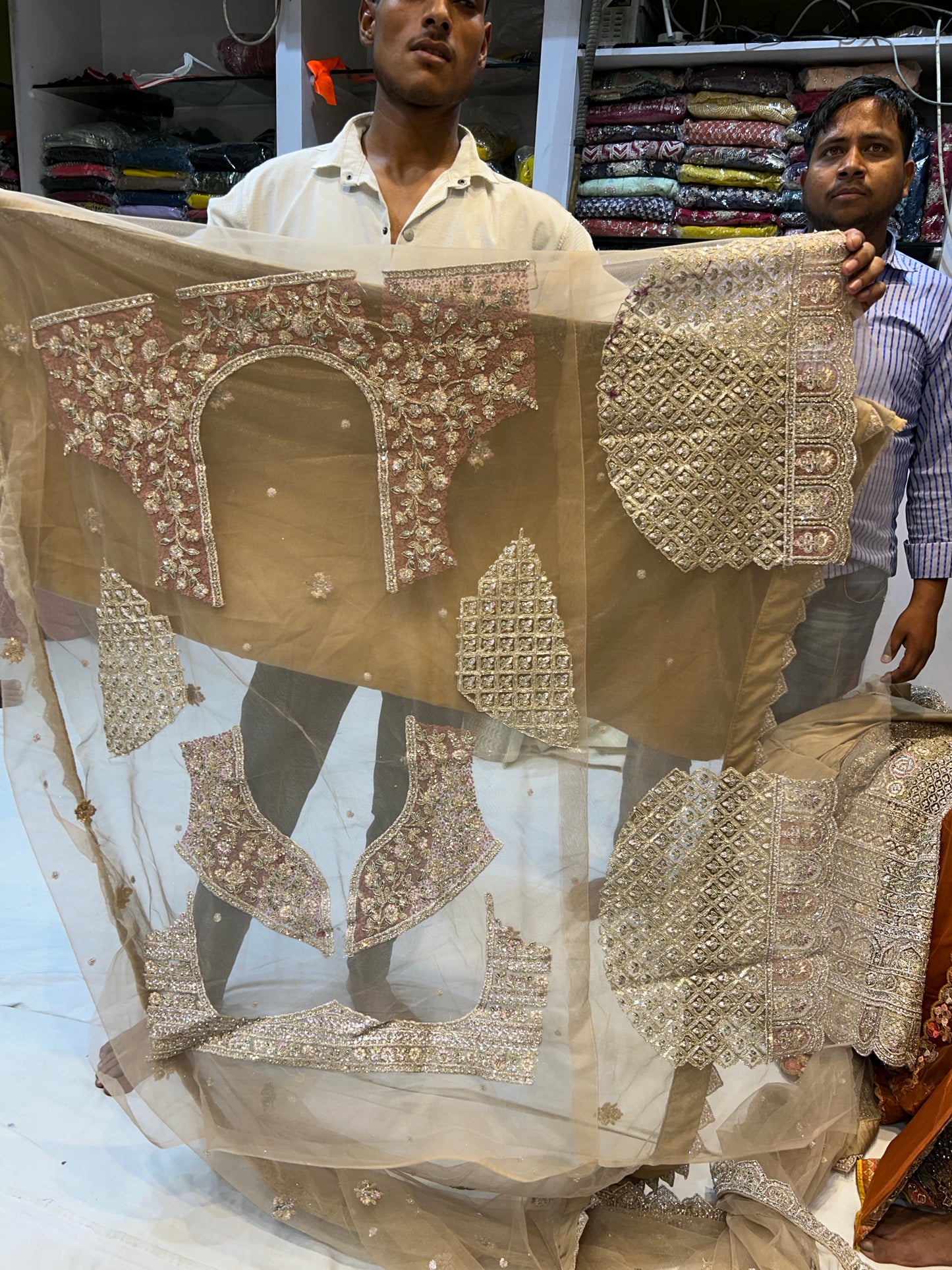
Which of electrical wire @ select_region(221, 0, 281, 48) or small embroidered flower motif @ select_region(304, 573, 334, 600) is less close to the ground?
electrical wire @ select_region(221, 0, 281, 48)

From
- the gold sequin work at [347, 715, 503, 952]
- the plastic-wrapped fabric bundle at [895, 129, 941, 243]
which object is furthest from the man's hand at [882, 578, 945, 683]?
the plastic-wrapped fabric bundle at [895, 129, 941, 243]

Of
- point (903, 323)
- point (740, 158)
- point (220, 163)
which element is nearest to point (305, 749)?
point (903, 323)

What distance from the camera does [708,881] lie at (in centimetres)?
116

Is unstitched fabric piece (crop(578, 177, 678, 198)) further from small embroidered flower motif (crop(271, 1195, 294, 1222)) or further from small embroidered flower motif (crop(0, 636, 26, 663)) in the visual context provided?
small embroidered flower motif (crop(271, 1195, 294, 1222))

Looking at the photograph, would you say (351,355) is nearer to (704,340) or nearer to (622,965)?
(704,340)

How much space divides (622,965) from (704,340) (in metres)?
0.75

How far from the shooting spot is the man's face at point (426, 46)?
4.35 feet

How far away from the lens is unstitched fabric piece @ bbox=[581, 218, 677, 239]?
2699mm

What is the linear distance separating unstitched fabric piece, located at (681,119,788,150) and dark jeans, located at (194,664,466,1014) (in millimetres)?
2133

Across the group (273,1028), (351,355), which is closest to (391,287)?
(351,355)

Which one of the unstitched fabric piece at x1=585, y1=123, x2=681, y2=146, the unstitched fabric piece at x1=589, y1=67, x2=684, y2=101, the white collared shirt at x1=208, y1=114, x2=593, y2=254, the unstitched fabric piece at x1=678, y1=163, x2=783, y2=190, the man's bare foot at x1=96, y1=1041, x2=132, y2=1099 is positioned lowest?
the man's bare foot at x1=96, y1=1041, x2=132, y2=1099

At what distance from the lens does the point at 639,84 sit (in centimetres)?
261

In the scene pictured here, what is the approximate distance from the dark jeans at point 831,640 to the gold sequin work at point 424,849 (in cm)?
40

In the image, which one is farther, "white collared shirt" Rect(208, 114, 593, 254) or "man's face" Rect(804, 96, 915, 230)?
"man's face" Rect(804, 96, 915, 230)
